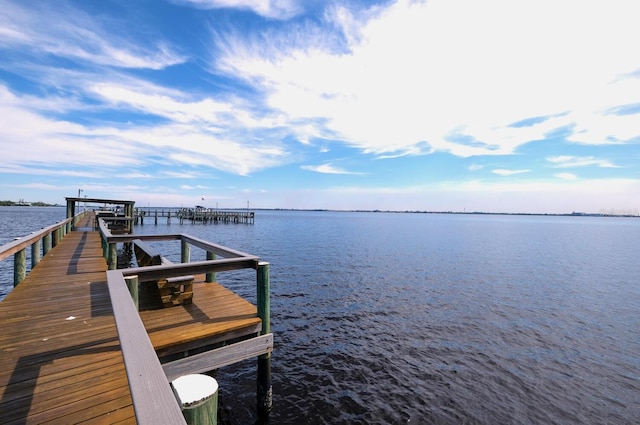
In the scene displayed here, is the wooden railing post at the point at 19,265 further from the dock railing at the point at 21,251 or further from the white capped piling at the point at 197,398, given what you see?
the white capped piling at the point at 197,398

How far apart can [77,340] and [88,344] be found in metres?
0.25

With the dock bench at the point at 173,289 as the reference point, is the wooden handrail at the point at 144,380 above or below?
above

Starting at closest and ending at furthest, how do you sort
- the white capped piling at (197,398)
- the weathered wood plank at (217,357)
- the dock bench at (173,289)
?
the white capped piling at (197,398)
the weathered wood plank at (217,357)
the dock bench at (173,289)

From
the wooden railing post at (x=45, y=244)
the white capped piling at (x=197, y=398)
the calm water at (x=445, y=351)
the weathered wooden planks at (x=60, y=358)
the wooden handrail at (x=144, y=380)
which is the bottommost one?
the calm water at (x=445, y=351)

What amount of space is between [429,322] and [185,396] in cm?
1135

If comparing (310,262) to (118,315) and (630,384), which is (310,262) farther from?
(118,315)

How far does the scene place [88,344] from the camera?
13.4 feet

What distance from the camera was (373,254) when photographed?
A: 28375 millimetres

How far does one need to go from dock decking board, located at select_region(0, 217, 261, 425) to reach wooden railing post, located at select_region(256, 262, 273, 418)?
0.64 feet

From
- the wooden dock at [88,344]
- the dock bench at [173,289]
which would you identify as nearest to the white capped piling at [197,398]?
the wooden dock at [88,344]

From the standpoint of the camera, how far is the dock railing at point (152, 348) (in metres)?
1.14

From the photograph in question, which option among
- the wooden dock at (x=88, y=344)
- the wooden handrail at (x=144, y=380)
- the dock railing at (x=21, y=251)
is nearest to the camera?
the wooden handrail at (x=144, y=380)

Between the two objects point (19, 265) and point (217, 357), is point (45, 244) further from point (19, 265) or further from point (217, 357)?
point (217, 357)

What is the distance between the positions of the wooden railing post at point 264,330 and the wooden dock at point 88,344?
12cm
